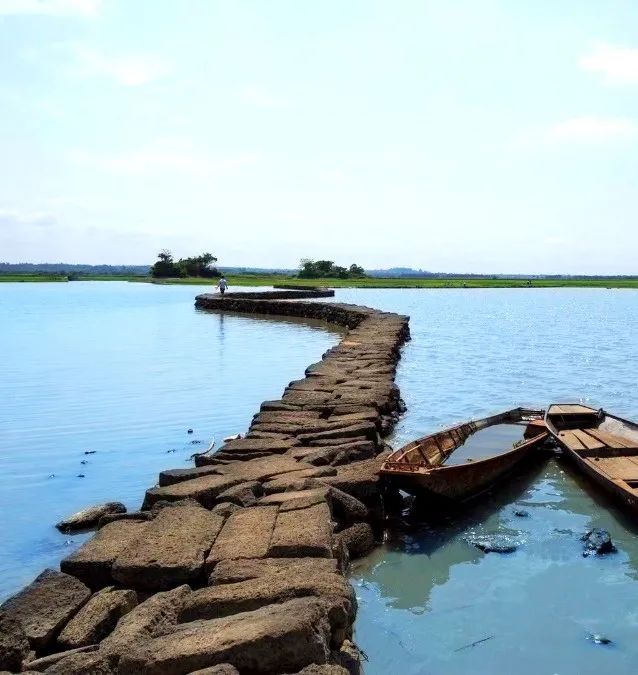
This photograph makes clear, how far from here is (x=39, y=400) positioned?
45.6 feet

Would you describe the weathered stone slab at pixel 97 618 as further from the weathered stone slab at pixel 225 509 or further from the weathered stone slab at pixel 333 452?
the weathered stone slab at pixel 333 452

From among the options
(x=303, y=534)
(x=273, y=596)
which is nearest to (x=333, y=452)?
(x=303, y=534)

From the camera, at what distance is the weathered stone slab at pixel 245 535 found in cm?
503

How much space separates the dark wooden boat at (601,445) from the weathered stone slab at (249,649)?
→ 182 inches

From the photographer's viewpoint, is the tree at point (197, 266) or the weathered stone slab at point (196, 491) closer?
the weathered stone slab at point (196, 491)

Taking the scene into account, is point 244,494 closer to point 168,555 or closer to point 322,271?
point 168,555

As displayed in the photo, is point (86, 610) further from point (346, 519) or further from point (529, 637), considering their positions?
point (529, 637)

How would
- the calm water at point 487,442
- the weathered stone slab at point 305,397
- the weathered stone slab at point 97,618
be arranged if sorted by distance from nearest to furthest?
the weathered stone slab at point 97,618
the calm water at point 487,442
the weathered stone slab at point 305,397

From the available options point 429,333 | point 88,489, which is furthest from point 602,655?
point 429,333

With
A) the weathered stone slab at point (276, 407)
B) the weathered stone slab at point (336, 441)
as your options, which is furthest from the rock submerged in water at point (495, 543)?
the weathered stone slab at point (276, 407)

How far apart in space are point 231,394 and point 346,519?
8.00 m

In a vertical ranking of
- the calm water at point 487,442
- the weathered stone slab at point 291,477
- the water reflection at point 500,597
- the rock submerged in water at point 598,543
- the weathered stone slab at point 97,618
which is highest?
the weathered stone slab at point 291,477

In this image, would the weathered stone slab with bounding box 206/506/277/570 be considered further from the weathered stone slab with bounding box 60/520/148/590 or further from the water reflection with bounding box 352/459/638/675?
the water reflection with bounding box 352/459/638/675

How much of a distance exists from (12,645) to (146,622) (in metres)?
0.81
